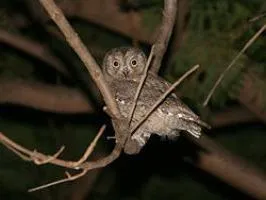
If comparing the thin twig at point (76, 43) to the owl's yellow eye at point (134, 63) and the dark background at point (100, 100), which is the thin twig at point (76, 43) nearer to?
the owl's yellow eye at point (134, 63)

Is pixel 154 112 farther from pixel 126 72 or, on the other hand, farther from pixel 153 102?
pixel 126 72

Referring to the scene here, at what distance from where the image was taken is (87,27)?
674 cm

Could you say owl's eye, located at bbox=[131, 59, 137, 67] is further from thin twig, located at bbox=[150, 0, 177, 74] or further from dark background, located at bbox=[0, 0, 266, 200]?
thin twig, located at bbox=[150, 0, 177, 74]

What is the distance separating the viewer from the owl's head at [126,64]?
448 centimetres

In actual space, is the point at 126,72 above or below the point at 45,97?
above

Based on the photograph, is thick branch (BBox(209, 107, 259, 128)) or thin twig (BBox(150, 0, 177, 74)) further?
thick branch (BBox(209, 107, 259, 128))

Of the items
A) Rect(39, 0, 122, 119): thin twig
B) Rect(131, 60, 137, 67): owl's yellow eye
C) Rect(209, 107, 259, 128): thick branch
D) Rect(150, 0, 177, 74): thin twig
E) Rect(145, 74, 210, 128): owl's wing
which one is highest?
Rect(39, 0, 122, 119): thin twig

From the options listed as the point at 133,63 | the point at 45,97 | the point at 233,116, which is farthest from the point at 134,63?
the point at 233,116

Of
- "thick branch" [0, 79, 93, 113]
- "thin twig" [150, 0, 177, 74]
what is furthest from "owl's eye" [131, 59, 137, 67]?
"thick branch" [0, 79, 93, 113]

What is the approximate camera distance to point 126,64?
14.8 ft

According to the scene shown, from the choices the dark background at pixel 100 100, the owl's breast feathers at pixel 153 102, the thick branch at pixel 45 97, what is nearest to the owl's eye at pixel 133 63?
the owl's breast feathers at pixel 153 102

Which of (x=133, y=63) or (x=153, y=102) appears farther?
(x=133, y=63)

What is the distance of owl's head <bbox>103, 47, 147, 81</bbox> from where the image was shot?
4.48 metres

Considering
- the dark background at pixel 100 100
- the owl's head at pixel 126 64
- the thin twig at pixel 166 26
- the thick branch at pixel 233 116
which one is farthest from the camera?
the thick branch at pixel 233 116
